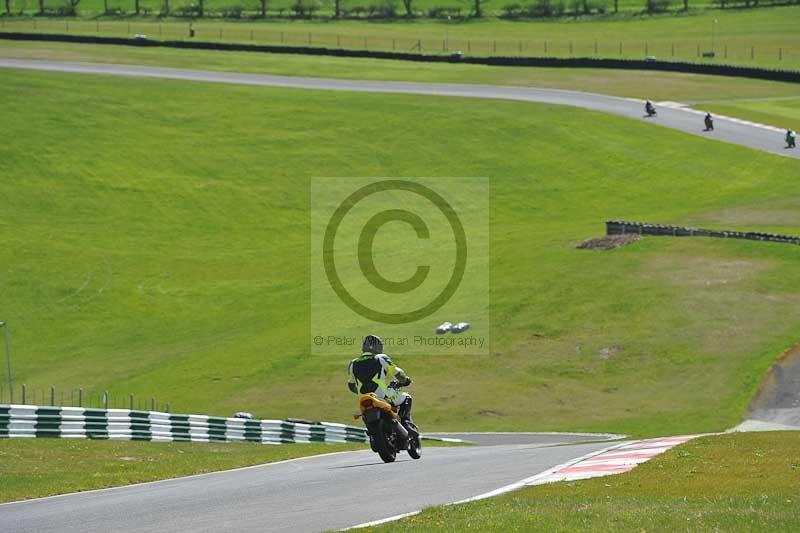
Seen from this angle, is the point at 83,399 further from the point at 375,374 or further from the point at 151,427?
the point at 375,374

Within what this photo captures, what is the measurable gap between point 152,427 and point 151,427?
6 cm

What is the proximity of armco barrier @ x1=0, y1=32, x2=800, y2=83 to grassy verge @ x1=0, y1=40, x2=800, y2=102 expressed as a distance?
1180 mm

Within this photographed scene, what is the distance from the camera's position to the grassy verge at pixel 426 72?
367 ft

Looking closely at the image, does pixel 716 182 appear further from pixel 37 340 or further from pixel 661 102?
pixel 37 340

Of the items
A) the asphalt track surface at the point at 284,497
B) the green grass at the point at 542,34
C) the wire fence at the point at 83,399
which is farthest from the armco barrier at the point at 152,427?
the green grass at the point at 542,34

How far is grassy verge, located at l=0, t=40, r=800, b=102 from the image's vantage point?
112 metres

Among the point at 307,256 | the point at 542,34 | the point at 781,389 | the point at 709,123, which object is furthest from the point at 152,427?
the point at 542,34

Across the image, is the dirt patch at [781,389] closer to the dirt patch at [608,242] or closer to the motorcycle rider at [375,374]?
the dirt patch at [608,242]

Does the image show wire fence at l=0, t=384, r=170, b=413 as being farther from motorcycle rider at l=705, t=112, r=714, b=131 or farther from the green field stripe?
motorcycle rider at l=705, t=112, r=714, b=131

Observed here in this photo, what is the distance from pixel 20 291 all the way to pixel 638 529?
5544cm

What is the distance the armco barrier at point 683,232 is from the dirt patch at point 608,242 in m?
0.53

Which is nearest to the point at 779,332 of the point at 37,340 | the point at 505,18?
the point at 37,340

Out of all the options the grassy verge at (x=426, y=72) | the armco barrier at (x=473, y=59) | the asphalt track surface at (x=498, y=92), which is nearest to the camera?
the asphalt track surface at (x=498, y=92)

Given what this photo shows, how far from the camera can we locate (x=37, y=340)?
61344 millimetres
